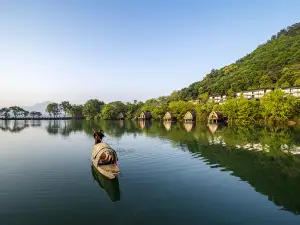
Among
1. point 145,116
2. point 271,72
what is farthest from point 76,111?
point 271,72

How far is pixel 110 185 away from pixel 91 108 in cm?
11087

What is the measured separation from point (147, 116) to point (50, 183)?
89177mm

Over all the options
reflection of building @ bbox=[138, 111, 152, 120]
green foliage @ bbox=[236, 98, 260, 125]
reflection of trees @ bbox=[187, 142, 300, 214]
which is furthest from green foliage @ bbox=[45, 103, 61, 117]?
reflection of trees @ bbox=[187, 142, 300, 214]

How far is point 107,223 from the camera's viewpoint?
37.3 ft

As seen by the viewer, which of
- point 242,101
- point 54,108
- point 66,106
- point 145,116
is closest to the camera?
point 242,101

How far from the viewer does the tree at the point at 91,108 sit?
12391 centimetres

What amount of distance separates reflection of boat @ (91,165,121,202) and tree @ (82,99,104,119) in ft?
346

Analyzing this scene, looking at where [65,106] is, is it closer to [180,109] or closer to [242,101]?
[180,109]

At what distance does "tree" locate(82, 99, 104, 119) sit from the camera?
407 feet

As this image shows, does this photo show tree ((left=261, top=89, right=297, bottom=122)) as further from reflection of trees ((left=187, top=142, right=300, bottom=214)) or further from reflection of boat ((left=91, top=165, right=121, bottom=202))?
reflection of boat ((left=91, top=165, right=121, bottom=202))

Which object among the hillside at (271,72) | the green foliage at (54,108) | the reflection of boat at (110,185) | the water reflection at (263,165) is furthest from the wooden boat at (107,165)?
the green foliage at (54,108)

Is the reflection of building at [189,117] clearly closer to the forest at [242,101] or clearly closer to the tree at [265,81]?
the forest at [242,101]

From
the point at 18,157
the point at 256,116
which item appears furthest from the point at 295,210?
the point at 256,116

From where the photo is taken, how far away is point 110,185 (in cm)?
1659
